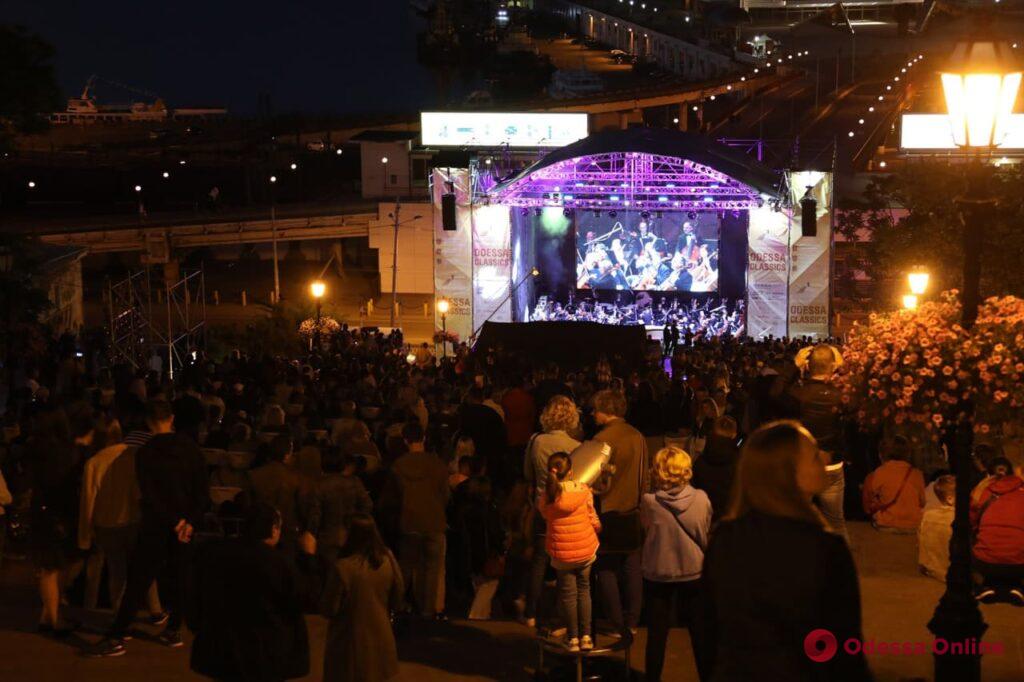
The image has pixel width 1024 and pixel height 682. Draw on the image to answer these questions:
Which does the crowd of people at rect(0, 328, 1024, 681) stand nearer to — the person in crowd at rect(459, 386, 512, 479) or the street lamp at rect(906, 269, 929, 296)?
the person in crowd at rect(459, 386, 512, 479)

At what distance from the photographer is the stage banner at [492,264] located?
28.2 metres

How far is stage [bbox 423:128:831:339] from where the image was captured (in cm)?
2608

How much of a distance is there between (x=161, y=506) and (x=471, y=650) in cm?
196

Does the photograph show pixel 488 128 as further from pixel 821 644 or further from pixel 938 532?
pixel 821 644

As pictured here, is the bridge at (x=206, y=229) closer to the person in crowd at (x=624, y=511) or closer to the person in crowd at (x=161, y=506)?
the person in crowd at (x=161, y=506)

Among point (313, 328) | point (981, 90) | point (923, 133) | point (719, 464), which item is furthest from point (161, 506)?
point (923, 133)

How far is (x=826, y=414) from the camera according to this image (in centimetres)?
782

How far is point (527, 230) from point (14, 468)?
2221cm

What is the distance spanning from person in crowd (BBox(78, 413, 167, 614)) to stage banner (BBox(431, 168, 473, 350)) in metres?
21.1

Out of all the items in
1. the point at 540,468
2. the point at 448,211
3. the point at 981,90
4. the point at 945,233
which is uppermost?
the point at 981,90

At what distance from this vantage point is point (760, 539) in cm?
352

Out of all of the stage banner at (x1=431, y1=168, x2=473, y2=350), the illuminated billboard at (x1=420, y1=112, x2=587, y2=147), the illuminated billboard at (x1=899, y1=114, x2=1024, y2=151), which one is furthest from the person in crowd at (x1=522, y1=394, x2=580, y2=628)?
the illuminated billboard at (x1=420, y1=112, x2=587, y2=147)

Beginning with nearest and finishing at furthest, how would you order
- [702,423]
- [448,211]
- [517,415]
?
[517,415], [702,423], [448,211]

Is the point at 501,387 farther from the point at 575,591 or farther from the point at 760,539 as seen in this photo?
the point at 760,539
